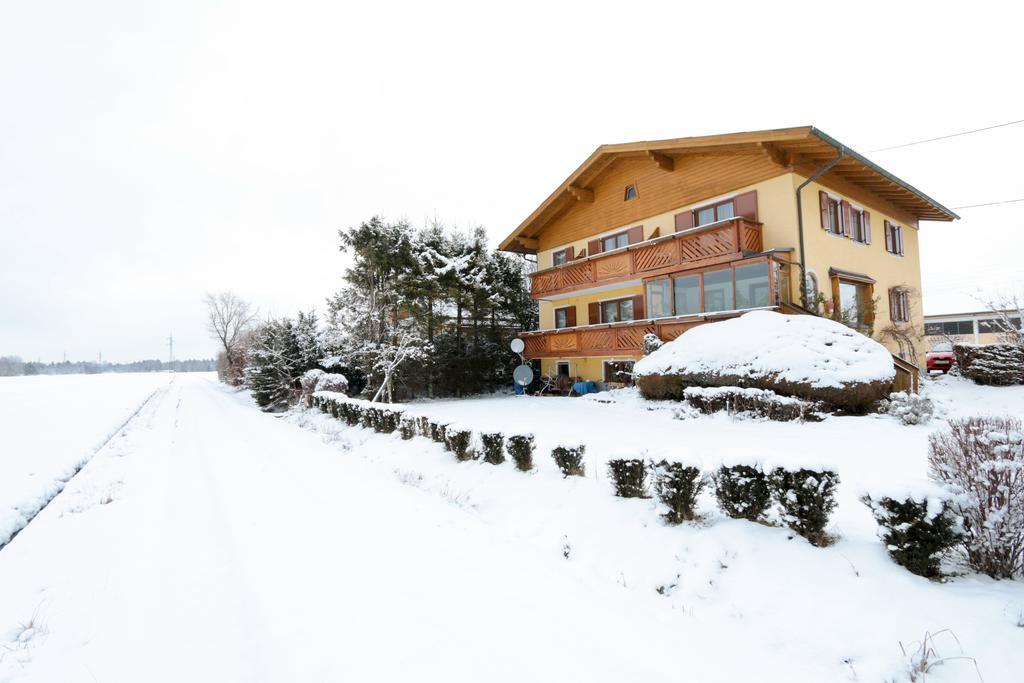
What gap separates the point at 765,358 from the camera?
10453 mm

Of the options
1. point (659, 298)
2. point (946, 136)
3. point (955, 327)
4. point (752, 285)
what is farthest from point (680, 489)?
point (955, 327)

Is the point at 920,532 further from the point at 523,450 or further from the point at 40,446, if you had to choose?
the point at 40,446

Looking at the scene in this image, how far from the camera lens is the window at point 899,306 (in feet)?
57.4

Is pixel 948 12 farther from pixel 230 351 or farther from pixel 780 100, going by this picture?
pixel 230 351

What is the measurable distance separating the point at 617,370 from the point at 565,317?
4.86 metres

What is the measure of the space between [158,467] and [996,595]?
12392mm

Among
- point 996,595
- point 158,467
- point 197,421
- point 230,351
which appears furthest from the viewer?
point 230,351

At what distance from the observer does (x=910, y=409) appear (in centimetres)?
880

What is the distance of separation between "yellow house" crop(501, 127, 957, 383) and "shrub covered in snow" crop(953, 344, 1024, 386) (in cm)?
241

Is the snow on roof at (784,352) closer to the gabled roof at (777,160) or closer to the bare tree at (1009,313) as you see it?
the gabled roof at (777,160)

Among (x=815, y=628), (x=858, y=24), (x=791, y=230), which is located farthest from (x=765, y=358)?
(x=858, y=24)

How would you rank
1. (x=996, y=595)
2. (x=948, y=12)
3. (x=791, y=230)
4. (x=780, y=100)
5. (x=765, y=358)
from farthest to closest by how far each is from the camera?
(x=780, y=100)
(x=791, y=230)
(x=948, y=12)
(x=765, y=358)
(x=996, y=595)

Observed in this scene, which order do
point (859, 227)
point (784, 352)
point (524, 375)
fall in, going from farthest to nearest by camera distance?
point (524, 375)
point (859, 227)
point (784, 352)

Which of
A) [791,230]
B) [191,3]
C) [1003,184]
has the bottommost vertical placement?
[791,230]
